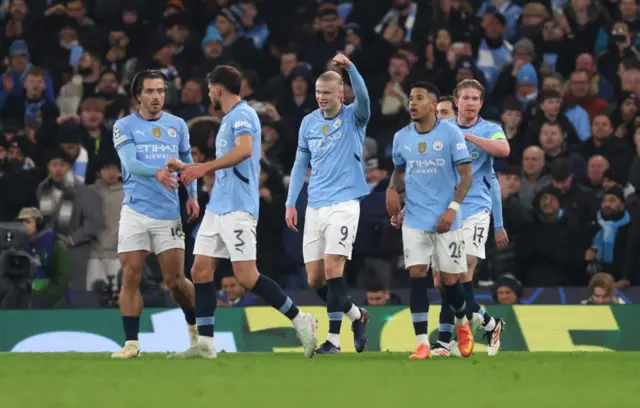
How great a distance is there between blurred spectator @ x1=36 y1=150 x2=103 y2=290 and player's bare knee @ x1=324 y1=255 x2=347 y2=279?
17.5 feet

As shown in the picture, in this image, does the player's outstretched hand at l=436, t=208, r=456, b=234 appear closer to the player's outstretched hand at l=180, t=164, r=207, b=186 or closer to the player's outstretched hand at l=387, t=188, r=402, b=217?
the player's outstretched hand at l=387, t=188, r=402, b=217

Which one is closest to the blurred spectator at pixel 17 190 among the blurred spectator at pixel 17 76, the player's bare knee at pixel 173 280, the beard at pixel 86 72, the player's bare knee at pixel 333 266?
the blurred spectator at pixel 17 76

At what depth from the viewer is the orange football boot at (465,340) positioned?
12.5 m

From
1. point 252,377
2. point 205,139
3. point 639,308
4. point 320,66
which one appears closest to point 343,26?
point 320,66

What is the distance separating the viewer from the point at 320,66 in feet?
67.8

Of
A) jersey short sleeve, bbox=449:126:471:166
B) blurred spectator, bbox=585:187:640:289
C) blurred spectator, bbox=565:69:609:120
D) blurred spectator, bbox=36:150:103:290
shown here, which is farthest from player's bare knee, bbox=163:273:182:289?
blurred spectator, bbox=565:69:609:120

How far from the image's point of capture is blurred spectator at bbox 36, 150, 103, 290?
1711cm

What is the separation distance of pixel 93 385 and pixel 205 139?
879cm

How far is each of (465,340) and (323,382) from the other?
10.9ft

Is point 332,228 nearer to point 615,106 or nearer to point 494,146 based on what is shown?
point 494,146

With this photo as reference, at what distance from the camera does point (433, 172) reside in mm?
12328

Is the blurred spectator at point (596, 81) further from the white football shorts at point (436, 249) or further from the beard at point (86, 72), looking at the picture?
the white football shorts at point (436, 249)

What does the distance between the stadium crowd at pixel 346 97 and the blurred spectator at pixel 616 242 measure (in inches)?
0.8

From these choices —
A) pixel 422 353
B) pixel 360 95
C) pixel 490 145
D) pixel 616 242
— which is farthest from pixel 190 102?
pixel 422 353
